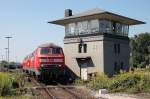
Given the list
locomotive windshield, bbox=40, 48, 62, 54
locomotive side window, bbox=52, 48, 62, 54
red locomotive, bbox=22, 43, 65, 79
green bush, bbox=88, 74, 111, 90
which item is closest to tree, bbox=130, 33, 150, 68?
locomotive side window, bbox=52, 48, 62, 54

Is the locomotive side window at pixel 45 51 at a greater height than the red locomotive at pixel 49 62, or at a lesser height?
greater

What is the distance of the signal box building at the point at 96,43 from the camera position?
38.9m

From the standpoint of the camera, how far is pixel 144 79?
25.8 metres

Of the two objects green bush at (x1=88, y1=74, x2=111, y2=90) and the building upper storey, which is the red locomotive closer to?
green bush at (x1=88, y1=74, x2=111, y2=90)

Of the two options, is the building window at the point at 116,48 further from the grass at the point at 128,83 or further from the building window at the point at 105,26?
the grass at the point at 128,83

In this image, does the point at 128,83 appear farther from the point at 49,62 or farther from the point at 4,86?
the point at 49,62

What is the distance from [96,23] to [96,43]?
2272mm

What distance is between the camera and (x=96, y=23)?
39969 millimetres

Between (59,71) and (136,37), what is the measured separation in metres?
59.3

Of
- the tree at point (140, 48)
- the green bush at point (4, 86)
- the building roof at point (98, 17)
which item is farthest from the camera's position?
the tree at point (140, 48)

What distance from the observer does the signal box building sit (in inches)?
1532

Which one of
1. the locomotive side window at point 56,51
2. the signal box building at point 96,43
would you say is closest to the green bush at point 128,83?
the locomotive side window at point 56,51

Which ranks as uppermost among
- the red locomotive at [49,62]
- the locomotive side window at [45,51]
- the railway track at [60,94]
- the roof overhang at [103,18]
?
the roof overhang at [103,18]

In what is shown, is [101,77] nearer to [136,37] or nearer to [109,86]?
[109,86]
